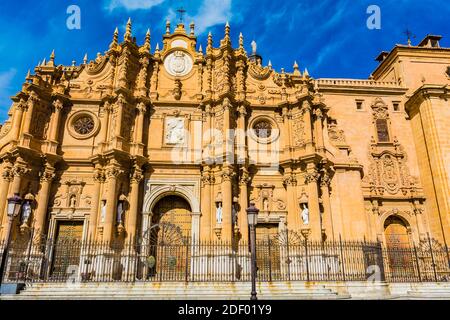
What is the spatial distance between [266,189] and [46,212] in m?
11.8

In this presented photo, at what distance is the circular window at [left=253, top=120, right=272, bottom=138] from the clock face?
5652 millimetres

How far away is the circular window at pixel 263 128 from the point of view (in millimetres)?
21250

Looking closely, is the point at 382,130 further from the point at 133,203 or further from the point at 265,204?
the point at 133,203

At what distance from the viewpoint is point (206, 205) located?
61.6 ft

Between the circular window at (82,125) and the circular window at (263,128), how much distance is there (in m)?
9.42

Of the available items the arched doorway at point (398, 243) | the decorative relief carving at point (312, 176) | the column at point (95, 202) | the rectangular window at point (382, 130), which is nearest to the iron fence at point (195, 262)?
the column at point (95, 202)

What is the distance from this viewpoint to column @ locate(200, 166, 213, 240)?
59.7ft

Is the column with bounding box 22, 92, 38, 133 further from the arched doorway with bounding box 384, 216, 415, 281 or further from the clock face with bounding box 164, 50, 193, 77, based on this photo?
the arched doorway with bounding box 384, 216, 415, 281

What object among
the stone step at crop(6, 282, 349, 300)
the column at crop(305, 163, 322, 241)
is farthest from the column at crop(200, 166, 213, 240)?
the column at crop(305, 163, 322, 241)

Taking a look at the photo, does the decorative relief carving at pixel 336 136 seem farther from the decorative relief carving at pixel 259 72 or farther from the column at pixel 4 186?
the column at pixel 4 186

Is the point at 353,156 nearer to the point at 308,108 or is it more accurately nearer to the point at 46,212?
the point at 308,108

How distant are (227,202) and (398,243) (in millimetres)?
10950

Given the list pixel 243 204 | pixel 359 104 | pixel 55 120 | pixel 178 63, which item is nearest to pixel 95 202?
pixel 55 120

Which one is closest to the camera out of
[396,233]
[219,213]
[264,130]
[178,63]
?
[219,213]
